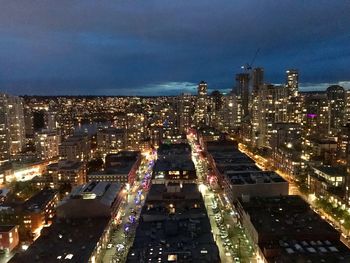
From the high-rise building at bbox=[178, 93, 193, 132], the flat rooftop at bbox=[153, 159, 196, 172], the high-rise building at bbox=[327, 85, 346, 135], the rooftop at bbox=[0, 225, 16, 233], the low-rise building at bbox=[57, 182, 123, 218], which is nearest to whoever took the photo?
the rooftop at bbox=[0, 225, 16, 233]

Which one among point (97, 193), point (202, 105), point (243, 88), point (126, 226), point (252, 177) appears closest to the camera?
point (126, 226)

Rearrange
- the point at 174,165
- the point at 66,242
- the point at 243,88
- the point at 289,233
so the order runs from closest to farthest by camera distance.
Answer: the point at 289,233 < the point at 66,242 < the point at 174,165 < the point at 243,88

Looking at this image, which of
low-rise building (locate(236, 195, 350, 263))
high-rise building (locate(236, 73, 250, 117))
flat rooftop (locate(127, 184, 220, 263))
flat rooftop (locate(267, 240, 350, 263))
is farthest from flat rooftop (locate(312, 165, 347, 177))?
high-rise building (locate(236, 73, 250, 117))

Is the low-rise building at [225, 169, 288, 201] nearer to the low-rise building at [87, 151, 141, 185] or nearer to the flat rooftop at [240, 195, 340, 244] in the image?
the flat rooftop at [240, 195, 340, 244]

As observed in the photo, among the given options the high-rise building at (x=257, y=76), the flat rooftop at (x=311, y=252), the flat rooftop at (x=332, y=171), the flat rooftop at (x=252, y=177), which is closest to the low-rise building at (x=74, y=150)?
the flat rooftop at (x=252, y=177)

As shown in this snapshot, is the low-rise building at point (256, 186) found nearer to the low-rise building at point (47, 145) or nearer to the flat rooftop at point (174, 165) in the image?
the flat rooftop at point (174, 165)

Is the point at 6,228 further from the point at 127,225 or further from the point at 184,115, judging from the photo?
the point at 184,115

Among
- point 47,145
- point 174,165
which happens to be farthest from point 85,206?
point 47,145

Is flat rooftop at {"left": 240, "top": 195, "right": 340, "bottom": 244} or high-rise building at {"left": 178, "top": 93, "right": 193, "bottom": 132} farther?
high-rise building at {"left": 178, "top": 93, "right": 193, "bottom": 132}
